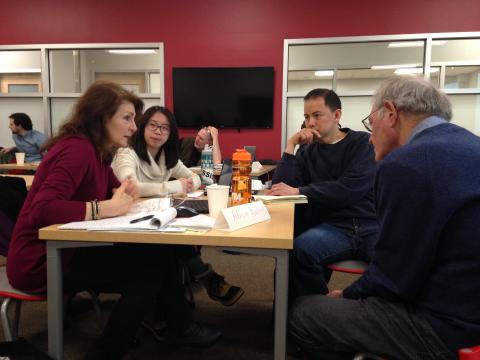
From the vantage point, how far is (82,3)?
5.29 meters

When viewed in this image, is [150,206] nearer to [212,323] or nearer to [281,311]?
[281,311]

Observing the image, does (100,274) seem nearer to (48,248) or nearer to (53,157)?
(48,248)

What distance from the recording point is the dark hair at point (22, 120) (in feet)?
17.4

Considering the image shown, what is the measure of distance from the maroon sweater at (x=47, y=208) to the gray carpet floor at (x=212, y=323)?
673 mm

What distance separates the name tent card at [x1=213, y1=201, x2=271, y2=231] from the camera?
1.21 m

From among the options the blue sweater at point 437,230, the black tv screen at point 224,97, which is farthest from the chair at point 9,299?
the black tv screen at point 224,97

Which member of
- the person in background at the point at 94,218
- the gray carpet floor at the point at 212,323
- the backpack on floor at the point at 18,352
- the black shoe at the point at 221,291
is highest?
the person in background at the point at 94,218

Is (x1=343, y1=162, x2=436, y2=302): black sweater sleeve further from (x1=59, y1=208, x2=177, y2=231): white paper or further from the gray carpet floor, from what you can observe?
the gray carpet floor

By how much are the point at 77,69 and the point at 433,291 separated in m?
5.96

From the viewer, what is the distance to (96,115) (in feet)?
5.08

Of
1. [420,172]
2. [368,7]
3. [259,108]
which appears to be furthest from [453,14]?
[420,172]

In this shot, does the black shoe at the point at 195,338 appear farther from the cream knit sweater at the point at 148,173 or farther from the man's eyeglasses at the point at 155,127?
the man's eyeglasses at the point at 155,127

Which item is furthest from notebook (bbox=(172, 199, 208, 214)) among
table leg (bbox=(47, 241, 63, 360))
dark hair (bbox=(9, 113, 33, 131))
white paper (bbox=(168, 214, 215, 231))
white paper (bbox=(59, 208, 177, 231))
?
dark hair (bbox=(9, 113, 33, 131))

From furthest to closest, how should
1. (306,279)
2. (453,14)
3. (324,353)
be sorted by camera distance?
(453,14) → (306,279) → (324,353)
